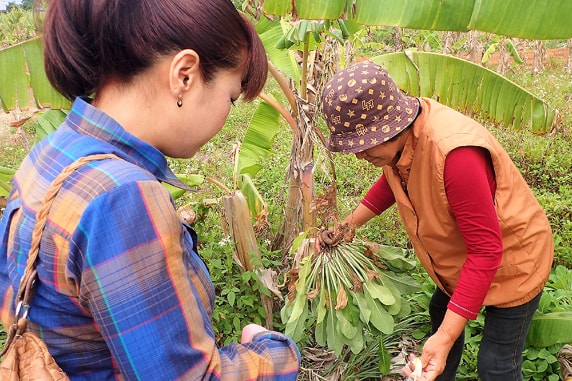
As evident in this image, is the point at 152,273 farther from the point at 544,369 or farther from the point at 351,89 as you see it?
the point at 544,369

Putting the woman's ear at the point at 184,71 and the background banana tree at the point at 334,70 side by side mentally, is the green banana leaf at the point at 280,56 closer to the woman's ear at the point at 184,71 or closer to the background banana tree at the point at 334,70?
the background banana tree at the point at 334,70

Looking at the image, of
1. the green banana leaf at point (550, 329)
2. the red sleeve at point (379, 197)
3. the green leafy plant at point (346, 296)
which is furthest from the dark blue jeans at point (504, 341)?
the red sleeve at point (379, 197)

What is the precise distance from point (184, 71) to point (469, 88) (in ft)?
6.83

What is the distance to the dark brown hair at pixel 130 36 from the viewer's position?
80cm

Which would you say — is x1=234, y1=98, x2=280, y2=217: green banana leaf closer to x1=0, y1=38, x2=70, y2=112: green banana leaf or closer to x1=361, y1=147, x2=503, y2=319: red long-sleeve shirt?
x1=0, y1=38, x2=70, y2=112: green banana leaf

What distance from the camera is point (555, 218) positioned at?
3.42 m

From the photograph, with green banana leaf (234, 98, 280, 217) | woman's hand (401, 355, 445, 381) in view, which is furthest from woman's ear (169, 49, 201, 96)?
green banana leaf (234, 98, 280, 217)

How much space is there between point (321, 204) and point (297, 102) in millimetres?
635

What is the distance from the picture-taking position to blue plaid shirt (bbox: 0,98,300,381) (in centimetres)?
71

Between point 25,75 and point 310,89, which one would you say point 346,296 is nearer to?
point 310,89

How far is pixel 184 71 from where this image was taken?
0.84m

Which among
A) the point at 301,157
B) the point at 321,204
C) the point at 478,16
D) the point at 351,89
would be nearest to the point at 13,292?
the point at 351,89

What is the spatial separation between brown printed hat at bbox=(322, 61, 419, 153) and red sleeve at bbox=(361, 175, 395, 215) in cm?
52

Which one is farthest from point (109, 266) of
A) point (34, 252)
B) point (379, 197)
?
point (379, 197)
